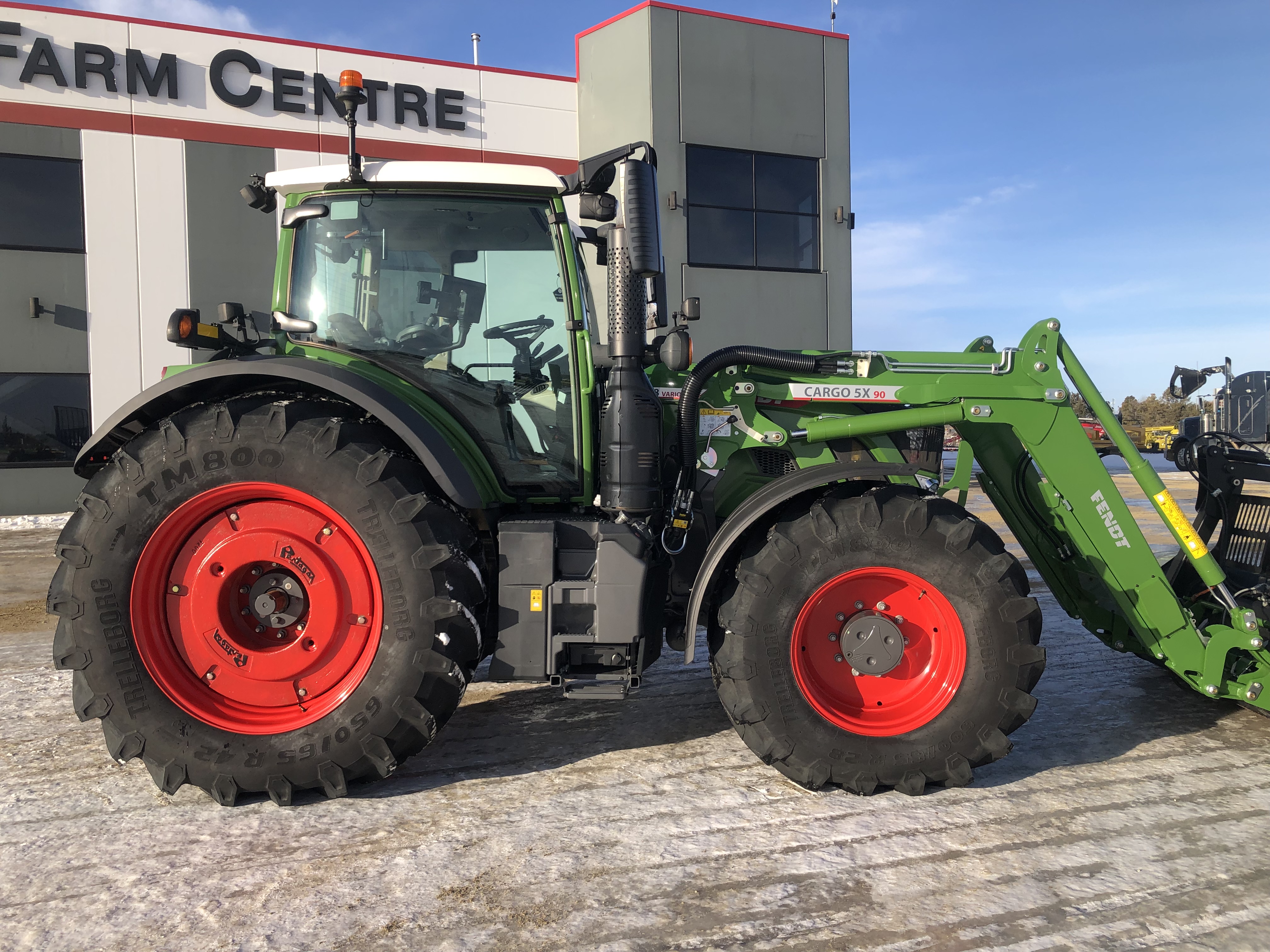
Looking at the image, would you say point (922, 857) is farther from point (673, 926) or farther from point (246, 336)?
point (246, 336)

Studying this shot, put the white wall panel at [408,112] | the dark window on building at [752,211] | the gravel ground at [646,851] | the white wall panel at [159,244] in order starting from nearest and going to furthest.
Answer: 1. the gravel ground at [646,851]
2. the white wall panel at [159,244]
3. the white wall panel at [408,112]
4. the dark window on building at [752,211]

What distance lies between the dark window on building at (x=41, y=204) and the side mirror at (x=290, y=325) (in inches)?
437

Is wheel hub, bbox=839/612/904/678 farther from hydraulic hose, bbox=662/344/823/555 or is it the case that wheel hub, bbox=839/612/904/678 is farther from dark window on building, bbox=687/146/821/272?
dark window on building, bbox=687/146/821/272

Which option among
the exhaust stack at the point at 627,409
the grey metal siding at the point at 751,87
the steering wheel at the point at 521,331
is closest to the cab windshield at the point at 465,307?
the steering wheel at the point at 521,331

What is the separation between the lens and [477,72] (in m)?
13.3

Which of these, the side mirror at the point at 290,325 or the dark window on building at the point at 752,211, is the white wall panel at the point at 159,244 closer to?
the dark window on building at the point at 752,211

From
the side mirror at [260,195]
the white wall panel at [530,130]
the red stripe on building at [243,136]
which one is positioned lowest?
the side mirror at [260,195]

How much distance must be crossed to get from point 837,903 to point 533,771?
4.19ft

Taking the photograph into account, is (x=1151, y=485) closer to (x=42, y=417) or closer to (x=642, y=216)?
(x=642, y=216)

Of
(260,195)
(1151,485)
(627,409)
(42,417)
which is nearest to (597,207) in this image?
(627,409)

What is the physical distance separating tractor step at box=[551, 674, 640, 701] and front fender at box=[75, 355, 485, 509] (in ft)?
2.42

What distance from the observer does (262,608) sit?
2873mm

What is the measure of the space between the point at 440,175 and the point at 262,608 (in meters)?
1.80

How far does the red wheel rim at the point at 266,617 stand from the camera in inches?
113
